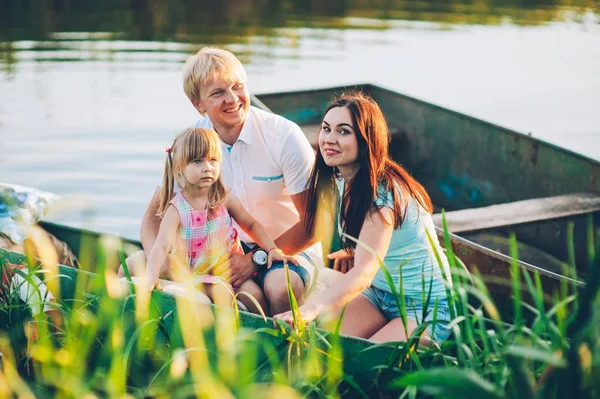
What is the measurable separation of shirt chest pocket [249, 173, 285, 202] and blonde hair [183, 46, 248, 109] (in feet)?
1.35

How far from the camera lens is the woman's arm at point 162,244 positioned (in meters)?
3.00

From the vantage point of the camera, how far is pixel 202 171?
9.98 ft

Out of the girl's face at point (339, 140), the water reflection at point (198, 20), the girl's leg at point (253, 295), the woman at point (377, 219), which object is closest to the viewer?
the woman at point (377, 219)

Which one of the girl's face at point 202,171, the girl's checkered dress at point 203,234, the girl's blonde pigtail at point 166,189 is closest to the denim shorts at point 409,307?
the girl's checkered dress at point 203,234

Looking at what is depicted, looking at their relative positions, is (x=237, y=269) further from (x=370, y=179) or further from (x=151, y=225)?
(x=370, y=179)

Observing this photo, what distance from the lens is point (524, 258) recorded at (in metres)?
4.73

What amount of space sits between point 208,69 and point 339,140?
2.13 feet

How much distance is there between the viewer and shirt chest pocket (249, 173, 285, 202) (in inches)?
135

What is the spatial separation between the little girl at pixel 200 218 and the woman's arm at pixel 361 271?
48cm

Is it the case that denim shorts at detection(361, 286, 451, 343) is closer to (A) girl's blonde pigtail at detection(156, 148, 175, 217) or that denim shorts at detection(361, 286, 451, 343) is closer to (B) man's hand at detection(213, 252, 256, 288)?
(B) man's hand at detection(213, 252, 256, 288)

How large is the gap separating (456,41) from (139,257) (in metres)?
9.83

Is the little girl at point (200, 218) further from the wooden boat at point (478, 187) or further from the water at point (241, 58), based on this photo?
the water at point (241, 58)

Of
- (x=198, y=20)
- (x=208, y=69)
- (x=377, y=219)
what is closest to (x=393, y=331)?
(x=377, y=219)

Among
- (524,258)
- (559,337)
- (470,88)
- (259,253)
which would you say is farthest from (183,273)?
(470,88)
